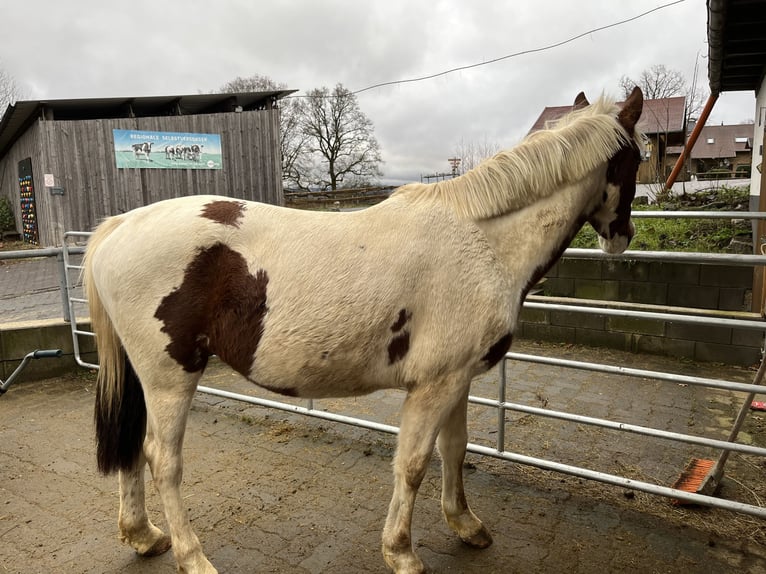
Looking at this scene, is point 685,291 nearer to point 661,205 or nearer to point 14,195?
point 661,205

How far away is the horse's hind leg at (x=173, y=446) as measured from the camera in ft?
6.82

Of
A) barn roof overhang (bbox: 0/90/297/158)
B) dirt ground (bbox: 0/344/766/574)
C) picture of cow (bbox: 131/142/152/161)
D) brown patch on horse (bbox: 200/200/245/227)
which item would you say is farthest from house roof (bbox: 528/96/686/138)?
brown patch on horse (bbox: 200/200/245/227)

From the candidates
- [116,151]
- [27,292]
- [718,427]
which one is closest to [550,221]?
[718,427]

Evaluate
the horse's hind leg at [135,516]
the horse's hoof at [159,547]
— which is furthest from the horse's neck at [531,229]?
the horse's hoof at [159,547]

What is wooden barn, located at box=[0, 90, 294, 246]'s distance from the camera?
12.6 meters

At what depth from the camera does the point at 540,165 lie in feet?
6.55

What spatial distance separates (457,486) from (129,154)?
13756mm

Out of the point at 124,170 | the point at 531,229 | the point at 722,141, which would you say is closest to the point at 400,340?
the point at 531,229

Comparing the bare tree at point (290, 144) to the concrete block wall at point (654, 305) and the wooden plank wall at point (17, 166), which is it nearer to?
the wooden plank wall at point (17, 166)

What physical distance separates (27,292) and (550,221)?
28.5 feet

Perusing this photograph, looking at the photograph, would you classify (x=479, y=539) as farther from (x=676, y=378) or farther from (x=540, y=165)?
(x=540, y=165)

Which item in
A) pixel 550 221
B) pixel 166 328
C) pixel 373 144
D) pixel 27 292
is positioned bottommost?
pixel 27 292

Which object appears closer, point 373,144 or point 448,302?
point 448,302

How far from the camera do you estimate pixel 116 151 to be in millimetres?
13148
